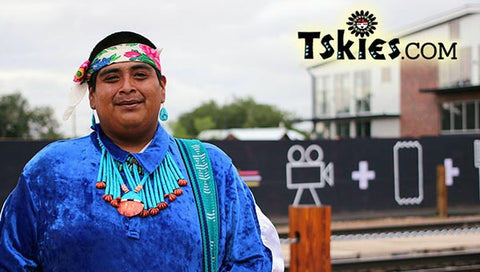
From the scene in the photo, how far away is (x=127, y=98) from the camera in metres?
2.33

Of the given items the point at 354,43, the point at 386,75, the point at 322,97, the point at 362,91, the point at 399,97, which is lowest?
the point at 354,43

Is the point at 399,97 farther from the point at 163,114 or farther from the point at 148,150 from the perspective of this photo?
the point at 148,150

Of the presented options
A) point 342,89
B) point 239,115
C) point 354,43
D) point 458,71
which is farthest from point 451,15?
point 239,115

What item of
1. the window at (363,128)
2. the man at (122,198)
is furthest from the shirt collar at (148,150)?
the window at (363,128)

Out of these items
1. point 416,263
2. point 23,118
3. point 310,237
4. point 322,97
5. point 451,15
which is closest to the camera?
point 310,237

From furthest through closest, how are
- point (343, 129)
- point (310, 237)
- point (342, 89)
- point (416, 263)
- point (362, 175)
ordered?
point (343, 129) → point (342, 89) → point (362, 175) → point (416, 263) → point (310, 237)

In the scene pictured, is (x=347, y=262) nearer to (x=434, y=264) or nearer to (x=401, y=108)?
(x=434, y=264)

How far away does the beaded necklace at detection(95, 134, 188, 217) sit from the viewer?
221cm

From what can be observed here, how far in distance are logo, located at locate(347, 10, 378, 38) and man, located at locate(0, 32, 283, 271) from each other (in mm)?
3434

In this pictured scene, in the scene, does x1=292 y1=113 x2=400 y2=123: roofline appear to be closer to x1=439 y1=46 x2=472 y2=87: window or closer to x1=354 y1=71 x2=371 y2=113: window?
x1=354 y1=71 x2=371 y2=113: window

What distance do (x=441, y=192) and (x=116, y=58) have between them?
15.8 metres

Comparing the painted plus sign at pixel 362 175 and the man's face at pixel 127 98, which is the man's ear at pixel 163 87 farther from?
the painted plus sign at pixel 362 175

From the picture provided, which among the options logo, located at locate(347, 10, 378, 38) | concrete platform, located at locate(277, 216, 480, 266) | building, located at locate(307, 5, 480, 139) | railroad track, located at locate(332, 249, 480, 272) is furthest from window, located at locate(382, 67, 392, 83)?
logo, located at locate(347, 10, 378, 38)

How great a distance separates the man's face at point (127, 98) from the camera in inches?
91.6
